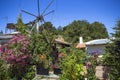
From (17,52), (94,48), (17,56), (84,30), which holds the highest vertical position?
(84,30)

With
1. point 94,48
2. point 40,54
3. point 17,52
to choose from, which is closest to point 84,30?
point 94,48

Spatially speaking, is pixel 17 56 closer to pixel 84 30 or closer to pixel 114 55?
pixel 114 55

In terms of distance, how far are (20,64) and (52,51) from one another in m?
5.95

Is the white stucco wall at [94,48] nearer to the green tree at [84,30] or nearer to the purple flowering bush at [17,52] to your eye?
the purple flowering bush at [17,52]

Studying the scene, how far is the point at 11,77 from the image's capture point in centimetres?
1883

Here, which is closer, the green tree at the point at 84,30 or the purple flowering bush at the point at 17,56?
the purple flowering bush at the point at 17,56

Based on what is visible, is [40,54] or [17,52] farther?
[40,54]

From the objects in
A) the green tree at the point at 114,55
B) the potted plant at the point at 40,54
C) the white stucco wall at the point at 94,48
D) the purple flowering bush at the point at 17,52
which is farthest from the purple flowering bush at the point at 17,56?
the white stucco wall at the point at 94,48

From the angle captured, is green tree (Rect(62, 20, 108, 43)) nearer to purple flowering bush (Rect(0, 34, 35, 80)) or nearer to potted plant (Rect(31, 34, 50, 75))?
potted plant (Rect(31, 34, 50, 75))

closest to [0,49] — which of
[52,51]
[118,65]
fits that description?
[52,51]

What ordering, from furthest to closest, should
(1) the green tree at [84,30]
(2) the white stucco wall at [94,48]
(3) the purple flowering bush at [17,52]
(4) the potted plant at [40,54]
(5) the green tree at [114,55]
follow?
(1) the green tree at [84,30] → (2) the white stucco wall at [94,48] → (4) the potted plant at [40,54] → (3) the purple flowering bush at [17,52] → (5) the green tree at [114,55]

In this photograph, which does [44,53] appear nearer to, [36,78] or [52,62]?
[52,62]

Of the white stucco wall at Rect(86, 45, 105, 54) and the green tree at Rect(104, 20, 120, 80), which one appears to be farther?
the white stucco wall at Rect(86, 45, 105, 54)

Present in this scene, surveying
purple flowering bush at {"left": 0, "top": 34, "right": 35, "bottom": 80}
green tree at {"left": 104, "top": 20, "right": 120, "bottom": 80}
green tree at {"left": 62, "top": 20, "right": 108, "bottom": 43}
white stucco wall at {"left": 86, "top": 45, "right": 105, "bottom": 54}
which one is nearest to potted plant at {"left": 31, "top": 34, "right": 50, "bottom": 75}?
purple flowering bush at {"left": 0, "top": 34, "right": 35, "bottom": 80}
